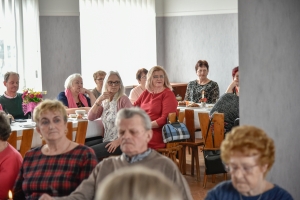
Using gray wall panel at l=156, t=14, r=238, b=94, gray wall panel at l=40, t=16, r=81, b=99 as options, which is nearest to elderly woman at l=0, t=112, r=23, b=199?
gray wall panel at l=40, t=16, r=81, b=99

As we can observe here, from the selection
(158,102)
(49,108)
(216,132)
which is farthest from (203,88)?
(49,108)

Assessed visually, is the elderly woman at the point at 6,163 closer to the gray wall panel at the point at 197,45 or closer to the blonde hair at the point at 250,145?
the blonde hair at the point at 250,145

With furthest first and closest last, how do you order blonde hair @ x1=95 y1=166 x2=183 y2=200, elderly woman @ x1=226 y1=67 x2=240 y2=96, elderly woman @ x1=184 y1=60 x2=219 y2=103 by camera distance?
elderly woman @ x1=184 y1=60 x2=219 y2=103 → elderly woman @ x1=226 y1=67 x2=240 y2=96 → blonde hair @ x1=95 y1=166 x2=183 y2=200

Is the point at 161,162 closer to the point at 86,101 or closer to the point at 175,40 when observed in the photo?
the point at 86,101

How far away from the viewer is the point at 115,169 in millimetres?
3387

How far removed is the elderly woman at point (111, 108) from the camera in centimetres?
663

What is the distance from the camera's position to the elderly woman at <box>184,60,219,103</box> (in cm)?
896

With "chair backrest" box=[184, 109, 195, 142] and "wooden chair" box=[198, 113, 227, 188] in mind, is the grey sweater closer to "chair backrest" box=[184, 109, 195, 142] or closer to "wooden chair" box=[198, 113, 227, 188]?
"wooden chair" box=[198, 113, 227, 188]

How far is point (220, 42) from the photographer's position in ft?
35.4

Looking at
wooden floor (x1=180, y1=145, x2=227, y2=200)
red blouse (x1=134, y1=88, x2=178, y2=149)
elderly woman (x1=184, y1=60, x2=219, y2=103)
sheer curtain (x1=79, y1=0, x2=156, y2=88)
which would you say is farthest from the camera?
sheer curtain (x1=79, y1=0, x2=156, y2=88)

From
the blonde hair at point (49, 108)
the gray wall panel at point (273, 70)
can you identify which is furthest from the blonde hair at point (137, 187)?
the gray wall panel at point (273, 70)

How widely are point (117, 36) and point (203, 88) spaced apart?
8.80 feet

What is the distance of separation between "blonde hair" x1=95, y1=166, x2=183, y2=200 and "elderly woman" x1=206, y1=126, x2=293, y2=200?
4.41 ft

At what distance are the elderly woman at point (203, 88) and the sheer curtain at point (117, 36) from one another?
2201 mm
